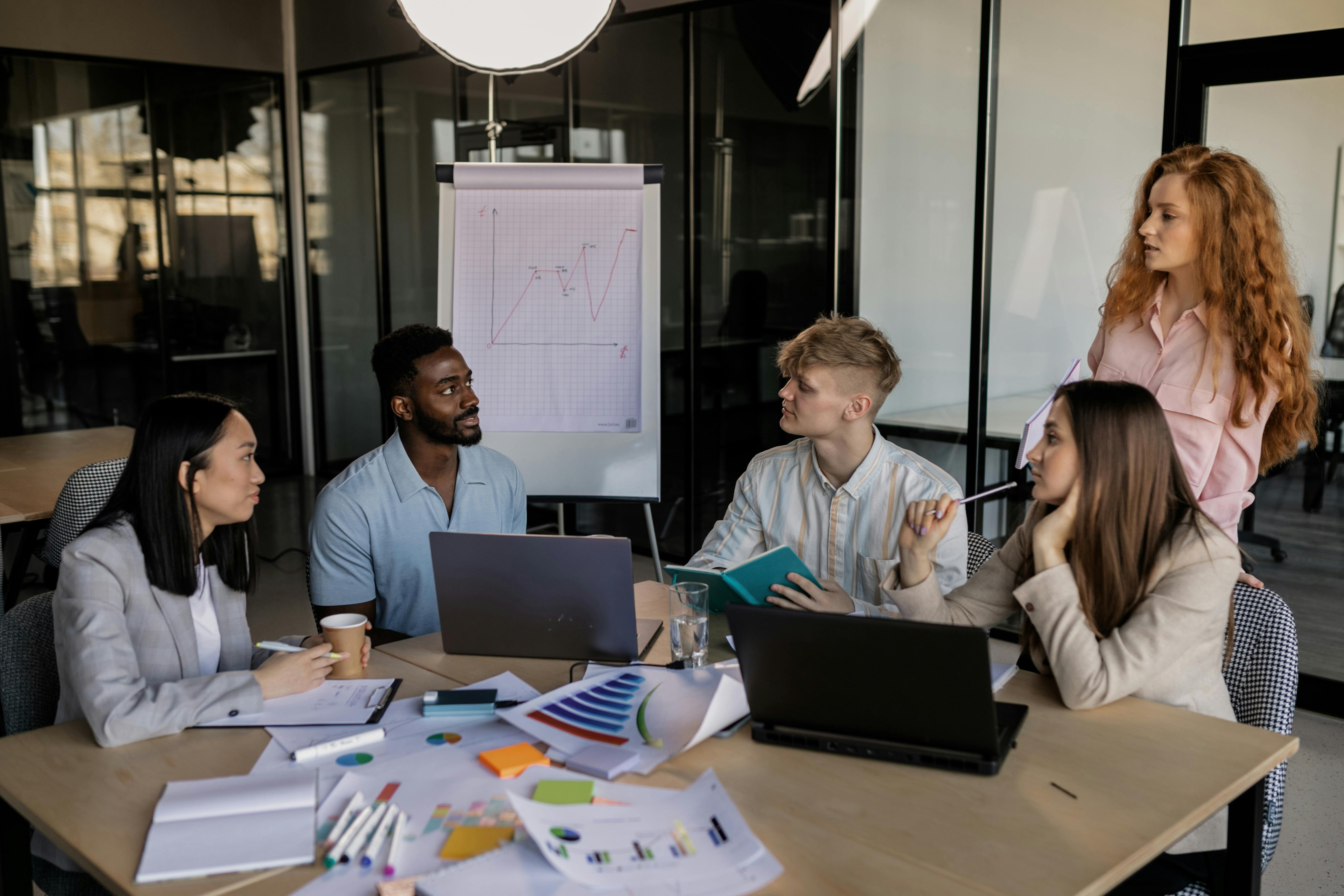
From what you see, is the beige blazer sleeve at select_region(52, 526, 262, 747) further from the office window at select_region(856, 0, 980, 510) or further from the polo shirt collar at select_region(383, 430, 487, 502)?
the office window at select_region(856, 0, 980, 510)

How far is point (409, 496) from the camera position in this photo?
2.49m

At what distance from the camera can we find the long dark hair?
1.81 meters

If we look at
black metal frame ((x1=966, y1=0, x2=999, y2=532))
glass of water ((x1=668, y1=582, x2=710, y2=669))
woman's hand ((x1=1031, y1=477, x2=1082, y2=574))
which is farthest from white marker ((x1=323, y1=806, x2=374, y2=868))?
black metal frame ((x1=966, y1=0, x2=999, y2=532))

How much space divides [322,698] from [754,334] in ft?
11.0

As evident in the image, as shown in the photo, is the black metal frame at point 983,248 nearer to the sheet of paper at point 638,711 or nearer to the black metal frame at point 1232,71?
the black metal frame at point 1232,71

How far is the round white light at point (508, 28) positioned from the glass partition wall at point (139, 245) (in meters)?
4.03

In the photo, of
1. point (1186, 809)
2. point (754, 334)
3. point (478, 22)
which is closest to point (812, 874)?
point (1186, 809)

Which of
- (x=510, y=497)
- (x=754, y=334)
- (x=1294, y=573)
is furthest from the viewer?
(x=754, y=334)

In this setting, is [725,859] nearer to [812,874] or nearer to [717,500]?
[812,874]

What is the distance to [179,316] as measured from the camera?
6.66m

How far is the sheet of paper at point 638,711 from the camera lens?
1.56 meters

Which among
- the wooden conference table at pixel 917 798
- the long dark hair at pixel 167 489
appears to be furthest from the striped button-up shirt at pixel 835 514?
the long dark hair at pixel 167 489

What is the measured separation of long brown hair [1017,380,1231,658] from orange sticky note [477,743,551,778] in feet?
2.91

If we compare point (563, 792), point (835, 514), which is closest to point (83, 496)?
point (835, 514)
